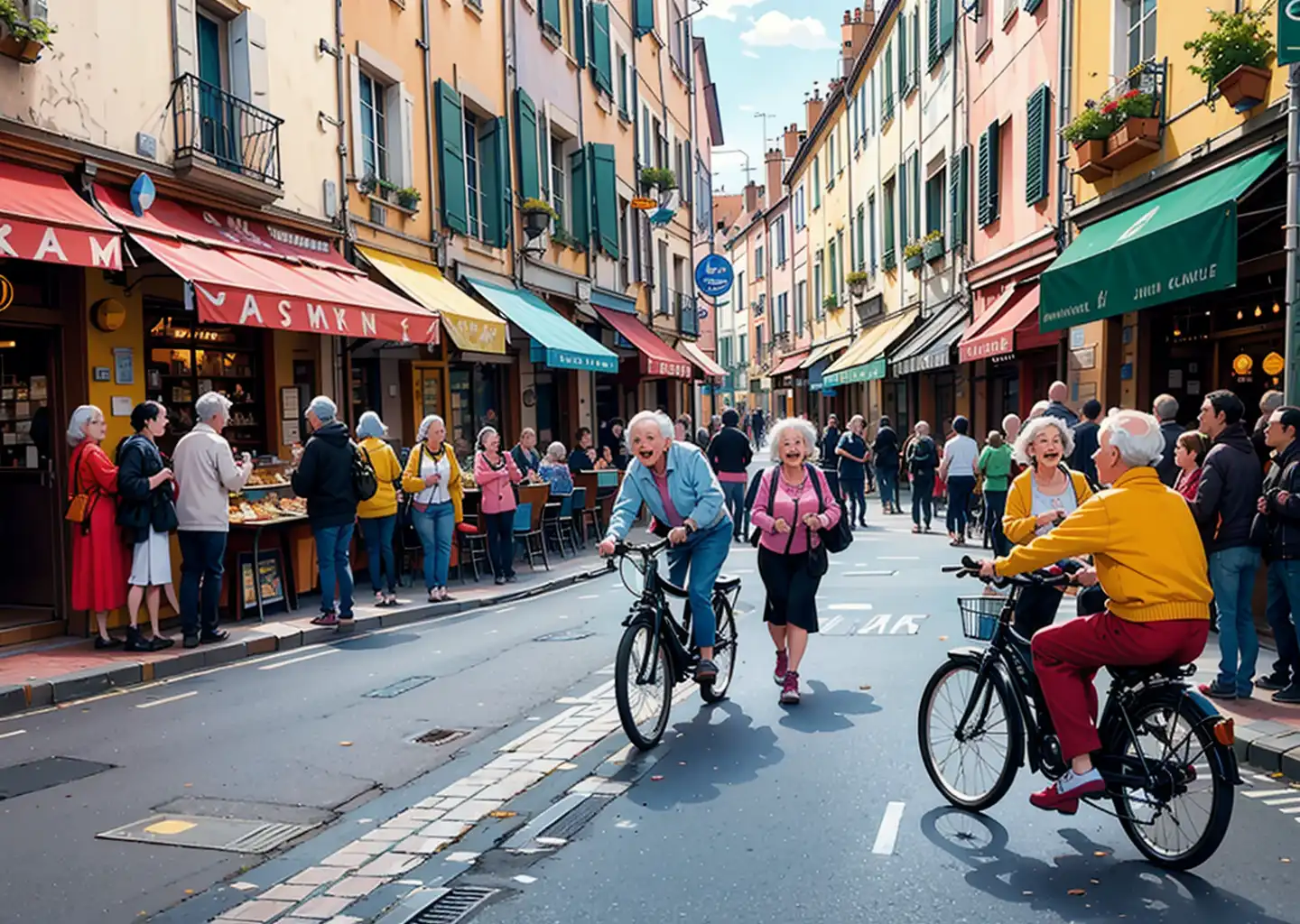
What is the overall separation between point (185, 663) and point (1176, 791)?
711 cm

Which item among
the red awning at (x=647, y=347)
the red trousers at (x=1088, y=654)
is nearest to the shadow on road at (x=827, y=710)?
the red trousers at (x=1088, y=654)

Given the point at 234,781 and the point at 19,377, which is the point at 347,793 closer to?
the point at 234,781

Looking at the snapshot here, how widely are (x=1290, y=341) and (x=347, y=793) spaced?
6.23 m

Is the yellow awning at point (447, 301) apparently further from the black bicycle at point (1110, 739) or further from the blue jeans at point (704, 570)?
the black bicycle at point (1110, 739)

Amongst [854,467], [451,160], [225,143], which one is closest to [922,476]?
[854,467]

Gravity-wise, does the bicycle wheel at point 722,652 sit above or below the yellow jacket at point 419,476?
below

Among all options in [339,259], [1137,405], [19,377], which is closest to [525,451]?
[339,259]

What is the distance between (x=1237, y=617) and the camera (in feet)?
22.2

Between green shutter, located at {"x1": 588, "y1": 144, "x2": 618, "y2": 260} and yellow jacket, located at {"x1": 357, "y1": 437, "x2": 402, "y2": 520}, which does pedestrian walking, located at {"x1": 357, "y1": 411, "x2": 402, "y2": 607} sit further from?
green shutter, located at {"x1": 588, "y1": 144, "x2": 618, "y2": 260}

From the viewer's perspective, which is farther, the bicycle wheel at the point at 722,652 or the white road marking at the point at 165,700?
the white road marking at the point at 165,700

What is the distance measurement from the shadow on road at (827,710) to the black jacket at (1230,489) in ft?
7.49

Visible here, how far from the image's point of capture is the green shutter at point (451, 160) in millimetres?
16797

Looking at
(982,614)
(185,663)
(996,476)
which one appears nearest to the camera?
(982,614)

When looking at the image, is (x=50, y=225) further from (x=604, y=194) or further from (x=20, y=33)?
(x=604, y=194)
